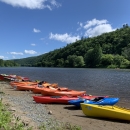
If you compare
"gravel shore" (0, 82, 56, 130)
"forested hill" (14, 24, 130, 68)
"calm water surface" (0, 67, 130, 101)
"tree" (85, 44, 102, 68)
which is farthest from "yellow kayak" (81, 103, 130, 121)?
"tree" (85, 44, 102, 68)

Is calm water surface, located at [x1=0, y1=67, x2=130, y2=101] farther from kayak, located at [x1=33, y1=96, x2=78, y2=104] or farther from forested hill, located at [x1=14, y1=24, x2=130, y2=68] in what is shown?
forested hill, located at [x1=14, y1=24, x2=130, y2=68]

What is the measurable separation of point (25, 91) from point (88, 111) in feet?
41.2

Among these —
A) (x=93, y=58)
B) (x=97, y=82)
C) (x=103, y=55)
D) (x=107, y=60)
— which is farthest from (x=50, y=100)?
(x=103, y=55)

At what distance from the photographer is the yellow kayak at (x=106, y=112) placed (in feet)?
35.3

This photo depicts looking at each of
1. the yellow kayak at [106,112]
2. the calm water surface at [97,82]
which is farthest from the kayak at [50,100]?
the calm water surface at [97,82]

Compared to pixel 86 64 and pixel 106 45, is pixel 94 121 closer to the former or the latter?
pixel 86 64

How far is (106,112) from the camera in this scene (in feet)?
36.3

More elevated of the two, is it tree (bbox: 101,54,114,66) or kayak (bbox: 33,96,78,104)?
tree (bbox: 101,54,114,66)

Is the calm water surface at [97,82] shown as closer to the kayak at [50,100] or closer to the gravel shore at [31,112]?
the kayak at [50,100]

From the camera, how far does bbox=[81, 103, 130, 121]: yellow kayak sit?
35.3 feet

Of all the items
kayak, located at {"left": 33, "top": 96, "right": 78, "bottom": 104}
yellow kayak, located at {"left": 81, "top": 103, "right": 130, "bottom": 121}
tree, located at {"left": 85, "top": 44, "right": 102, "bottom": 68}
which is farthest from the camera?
tree, located at {"left": 85, "top": 44, "right": 102, "bottom": 68}

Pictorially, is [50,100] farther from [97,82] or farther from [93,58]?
[93,58]

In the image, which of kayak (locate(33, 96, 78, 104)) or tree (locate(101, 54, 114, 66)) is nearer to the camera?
kayak (locate(33, 96, 78, 104))

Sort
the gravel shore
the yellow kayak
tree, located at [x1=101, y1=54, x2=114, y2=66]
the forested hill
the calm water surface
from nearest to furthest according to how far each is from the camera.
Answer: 1. the gravel shore
2. the yellow kayak
3. the calm water surface
4. the forested hill
5. tree, located at [x1=101, y1=54, x2=114, y2=66]
